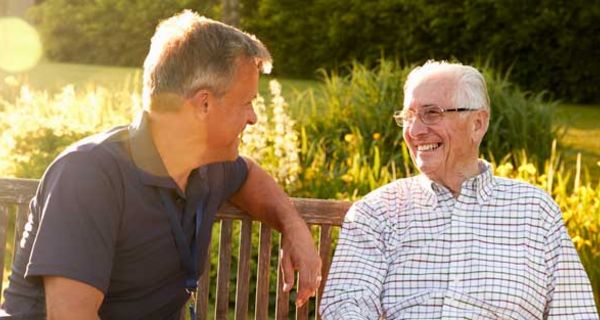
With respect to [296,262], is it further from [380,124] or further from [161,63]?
[380,124]

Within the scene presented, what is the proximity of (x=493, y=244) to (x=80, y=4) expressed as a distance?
17082 mm

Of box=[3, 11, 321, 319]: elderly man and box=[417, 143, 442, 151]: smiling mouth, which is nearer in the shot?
box=[3, 11, 321, 319]: elderly man

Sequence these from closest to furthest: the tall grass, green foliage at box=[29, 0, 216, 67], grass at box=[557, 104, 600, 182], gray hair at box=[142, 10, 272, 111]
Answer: gray hair at box=[142, 10, 272, 111]
the tall grass
grass at box=[557, 104, 600, 182]
green foliage at box=[29, 0, 216, 67]

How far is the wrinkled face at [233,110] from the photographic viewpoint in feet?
9.93

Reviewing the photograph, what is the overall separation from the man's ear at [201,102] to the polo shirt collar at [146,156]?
0.50 feet

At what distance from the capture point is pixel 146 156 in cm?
306

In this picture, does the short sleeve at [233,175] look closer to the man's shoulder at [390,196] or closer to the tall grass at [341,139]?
the man's shoulder at [390,196]

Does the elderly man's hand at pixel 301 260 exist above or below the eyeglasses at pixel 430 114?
below

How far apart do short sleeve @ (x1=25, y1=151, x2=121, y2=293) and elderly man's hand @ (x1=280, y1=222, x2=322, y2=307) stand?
0.63m

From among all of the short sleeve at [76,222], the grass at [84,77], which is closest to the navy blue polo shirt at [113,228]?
the short sleeve at [76,222]

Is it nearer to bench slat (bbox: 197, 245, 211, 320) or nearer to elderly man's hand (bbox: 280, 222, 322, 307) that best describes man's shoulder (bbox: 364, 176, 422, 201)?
elderly man's hand (bbox: 280, 222, 322, 307)

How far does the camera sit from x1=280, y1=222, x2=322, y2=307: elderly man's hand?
339cm

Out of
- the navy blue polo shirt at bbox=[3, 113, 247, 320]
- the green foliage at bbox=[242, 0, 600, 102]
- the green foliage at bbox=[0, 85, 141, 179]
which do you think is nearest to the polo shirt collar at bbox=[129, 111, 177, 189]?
the navy blue polo shirt at bbox=[3, 113, 247, 320]

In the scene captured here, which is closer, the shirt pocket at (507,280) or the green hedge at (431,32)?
the shirt pocket at (507,280)
